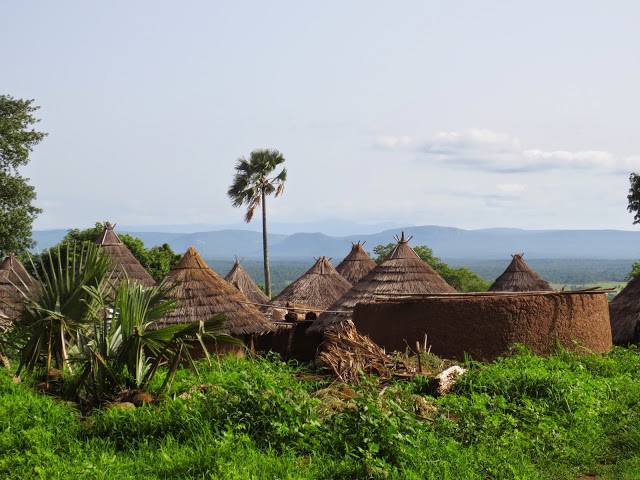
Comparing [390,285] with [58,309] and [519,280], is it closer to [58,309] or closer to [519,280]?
[519,280]

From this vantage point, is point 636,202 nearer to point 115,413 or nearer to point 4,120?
point 4,120

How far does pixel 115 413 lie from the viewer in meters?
7.41

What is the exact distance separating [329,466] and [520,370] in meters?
3.46

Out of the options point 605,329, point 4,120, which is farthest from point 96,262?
point 4,120

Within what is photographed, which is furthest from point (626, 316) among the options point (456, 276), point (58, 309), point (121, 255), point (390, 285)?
point (456, 276)

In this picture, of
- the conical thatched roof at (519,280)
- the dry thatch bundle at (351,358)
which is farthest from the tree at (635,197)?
the dry thatch bundle at (351,358)

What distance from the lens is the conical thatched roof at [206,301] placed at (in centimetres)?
1548

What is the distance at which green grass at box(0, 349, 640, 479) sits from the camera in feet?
21.0

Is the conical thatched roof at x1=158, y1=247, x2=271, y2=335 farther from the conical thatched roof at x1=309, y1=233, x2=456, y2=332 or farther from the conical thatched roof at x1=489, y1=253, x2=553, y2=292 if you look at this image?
the conical thatched roof at x1=489, y1=253, x2=553, y2=292

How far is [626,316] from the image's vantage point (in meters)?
16.9

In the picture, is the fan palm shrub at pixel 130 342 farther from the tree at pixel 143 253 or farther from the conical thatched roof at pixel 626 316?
the tree at pixel 143 253

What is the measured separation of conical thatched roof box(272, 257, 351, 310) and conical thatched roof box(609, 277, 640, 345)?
8713 mm

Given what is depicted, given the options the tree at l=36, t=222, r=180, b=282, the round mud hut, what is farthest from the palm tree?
the round mud hut

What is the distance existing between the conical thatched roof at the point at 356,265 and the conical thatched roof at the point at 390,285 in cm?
796
